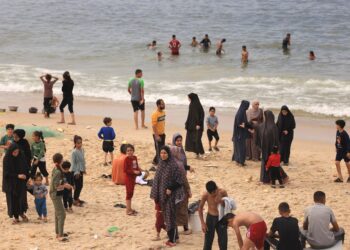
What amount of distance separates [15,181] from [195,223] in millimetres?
2703

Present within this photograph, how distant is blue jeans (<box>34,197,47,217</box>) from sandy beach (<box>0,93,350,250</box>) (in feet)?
0.53

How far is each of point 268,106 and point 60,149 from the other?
8.72 meters

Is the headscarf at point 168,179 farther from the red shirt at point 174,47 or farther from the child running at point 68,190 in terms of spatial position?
the red shirt at point 174,47

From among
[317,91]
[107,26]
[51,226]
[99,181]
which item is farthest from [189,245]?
[107,26]

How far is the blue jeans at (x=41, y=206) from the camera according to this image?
10.9 meters

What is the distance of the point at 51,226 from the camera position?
10828 mm

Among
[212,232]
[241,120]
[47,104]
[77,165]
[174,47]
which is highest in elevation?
[174,47]

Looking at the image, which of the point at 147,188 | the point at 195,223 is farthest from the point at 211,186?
the point at 147,188

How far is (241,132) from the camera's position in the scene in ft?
47.2

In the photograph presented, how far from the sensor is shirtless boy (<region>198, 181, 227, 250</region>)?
9.13m

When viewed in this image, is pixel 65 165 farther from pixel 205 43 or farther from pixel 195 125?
pixel 205 43

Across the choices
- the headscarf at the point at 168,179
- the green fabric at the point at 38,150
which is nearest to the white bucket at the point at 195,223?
the headscarf at the point at 168,179

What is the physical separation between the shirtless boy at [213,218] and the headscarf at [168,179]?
0.57 metres

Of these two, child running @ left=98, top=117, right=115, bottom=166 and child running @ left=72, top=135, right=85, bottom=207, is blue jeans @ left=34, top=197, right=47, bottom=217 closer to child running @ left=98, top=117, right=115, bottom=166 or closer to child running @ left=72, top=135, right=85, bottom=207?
child running @ left=72, top=135, right=85, bottom=207
